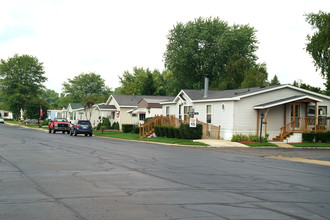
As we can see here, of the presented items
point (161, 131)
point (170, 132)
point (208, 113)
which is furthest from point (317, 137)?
point (161, 131)

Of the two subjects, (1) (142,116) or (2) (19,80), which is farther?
(2) (19,80)

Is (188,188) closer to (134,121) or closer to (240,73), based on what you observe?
(134,121)

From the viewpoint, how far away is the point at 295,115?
33938 mm

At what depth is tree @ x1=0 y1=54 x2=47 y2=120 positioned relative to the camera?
330 ft

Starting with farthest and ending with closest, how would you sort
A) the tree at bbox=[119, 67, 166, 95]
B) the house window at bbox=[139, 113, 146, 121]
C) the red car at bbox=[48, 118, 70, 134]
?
the tree at bbox=[119, 67, 166, 95] < the house window at bbox=[139, 113, 146, 121] < the red car at bbox=[48, 118, 70, 134]

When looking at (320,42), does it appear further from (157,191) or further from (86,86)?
(86,86)

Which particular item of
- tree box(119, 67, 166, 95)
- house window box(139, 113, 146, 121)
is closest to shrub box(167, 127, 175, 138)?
house window box(139, 113, 146, 121)

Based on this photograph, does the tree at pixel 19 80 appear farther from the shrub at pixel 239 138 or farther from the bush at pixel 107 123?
the shrub at pixel 239 138

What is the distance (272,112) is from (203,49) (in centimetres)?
3457

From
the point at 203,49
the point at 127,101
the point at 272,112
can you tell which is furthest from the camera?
the point at 203,49

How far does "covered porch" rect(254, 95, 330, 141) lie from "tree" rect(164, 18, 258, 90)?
30517 mm

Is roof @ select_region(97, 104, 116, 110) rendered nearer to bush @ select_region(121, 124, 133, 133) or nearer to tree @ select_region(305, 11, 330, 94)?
bush @ select_region(121, 124, 133, 133)

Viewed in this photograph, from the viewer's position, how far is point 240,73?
63.4m

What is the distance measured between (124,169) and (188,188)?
396cm
